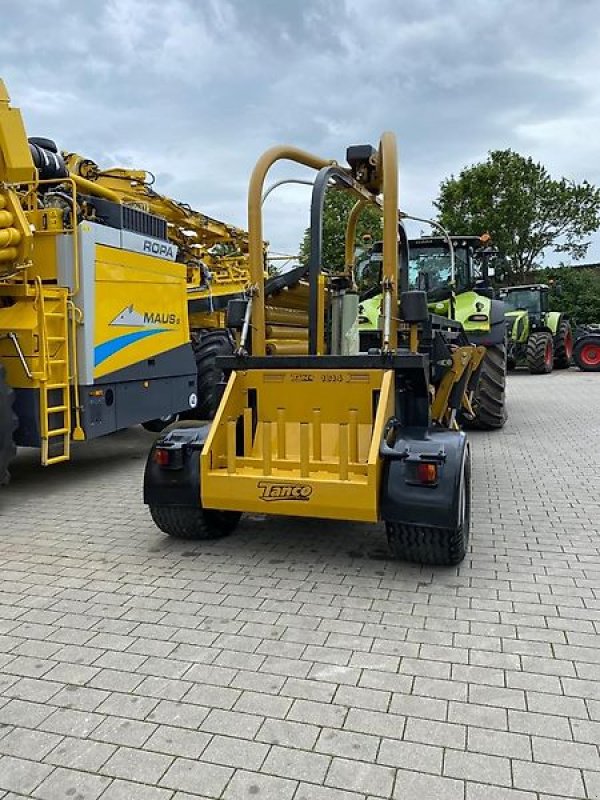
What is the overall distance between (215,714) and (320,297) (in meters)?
3.16

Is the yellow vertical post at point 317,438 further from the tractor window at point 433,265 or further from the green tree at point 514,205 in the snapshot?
the green tree at point 514,205

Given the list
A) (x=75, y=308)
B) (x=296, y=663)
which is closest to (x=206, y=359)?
(x=75, y=308)

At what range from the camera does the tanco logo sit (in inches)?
168

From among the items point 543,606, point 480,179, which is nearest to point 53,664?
point 543,606

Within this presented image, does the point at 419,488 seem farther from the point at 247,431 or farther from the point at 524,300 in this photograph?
the point at 524,300

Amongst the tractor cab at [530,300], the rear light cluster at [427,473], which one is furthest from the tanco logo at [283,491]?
the tractor cab at [530,300]

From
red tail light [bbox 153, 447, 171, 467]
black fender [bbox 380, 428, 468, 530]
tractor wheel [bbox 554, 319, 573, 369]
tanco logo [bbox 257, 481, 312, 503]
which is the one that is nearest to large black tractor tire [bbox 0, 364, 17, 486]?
red tail light [bbox 153, 447, 171, 467]

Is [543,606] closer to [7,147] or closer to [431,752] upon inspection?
[431,752]

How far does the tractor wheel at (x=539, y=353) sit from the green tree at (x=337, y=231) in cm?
703

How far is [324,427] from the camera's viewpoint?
498 cm

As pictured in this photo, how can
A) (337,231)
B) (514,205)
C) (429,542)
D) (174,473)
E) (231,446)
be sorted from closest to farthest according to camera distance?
(429,542) → (231,446) → (174,473) → (337,231) → (514,205)

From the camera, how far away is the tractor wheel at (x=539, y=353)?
19.8 meters

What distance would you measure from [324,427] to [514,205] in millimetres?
26900

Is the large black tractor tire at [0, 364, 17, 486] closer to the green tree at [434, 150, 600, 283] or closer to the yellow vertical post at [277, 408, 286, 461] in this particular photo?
the yellow vertical post at [277, 408, 286, 461]
